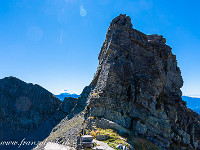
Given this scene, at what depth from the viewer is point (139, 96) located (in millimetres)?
23172

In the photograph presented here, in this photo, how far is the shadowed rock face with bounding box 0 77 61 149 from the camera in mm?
83438

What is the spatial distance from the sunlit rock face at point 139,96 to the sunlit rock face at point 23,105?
84.4 meters

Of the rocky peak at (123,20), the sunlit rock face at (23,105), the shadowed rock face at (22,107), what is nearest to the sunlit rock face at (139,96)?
the rocky peak at (123,20)

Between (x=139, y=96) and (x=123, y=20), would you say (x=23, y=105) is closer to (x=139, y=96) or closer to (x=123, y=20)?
(x=123, y=20)

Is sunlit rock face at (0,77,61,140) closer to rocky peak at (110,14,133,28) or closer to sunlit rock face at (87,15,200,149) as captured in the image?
sunlit rock face at (87,15,200,149)

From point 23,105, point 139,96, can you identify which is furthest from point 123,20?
point 23,105

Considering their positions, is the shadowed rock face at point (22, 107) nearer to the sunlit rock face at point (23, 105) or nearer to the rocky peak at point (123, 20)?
the sunlit rock face at point (23, 105)

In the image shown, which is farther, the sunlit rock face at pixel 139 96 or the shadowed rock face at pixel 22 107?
the shadowed rock face at pixel 22 107

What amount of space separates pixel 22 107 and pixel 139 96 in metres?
98.6

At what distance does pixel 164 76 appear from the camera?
32250mm

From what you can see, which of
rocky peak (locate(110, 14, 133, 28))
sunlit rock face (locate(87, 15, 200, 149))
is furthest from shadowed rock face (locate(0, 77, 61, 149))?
rocky peak (locate(110, 14, 133, 28))

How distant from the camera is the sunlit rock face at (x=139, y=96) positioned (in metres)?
20.5

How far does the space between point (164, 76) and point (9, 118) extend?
102 metres

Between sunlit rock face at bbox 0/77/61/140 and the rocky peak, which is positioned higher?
the rocky peak
